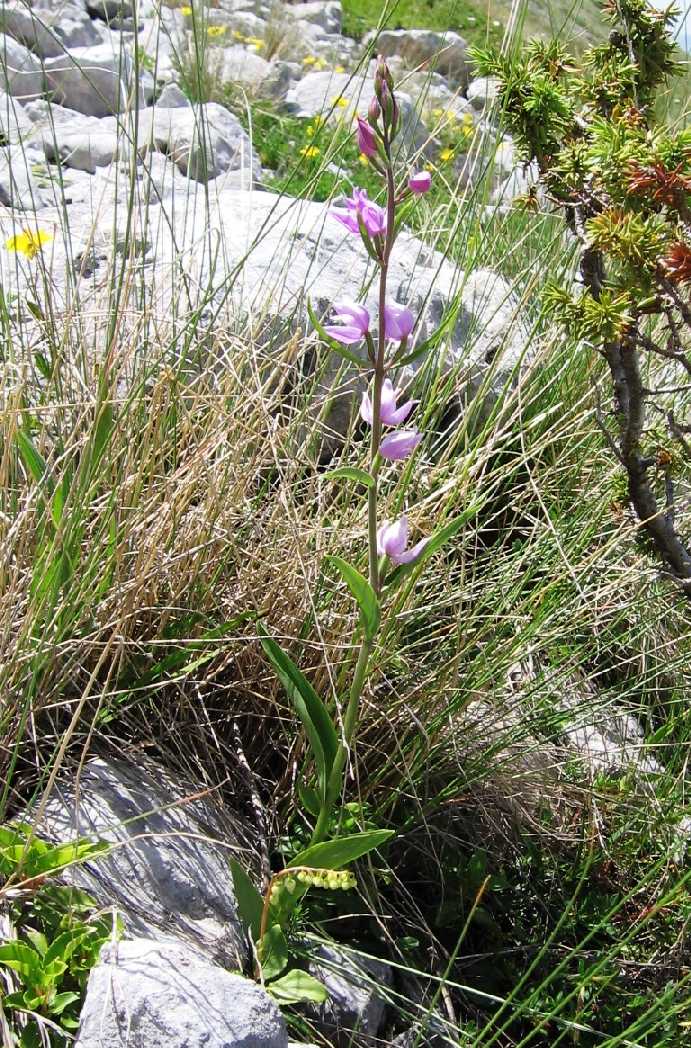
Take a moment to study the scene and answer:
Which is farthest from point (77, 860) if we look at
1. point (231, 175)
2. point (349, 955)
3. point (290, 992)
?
point (231, 175)

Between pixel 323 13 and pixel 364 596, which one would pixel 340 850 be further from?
pixel 323 13

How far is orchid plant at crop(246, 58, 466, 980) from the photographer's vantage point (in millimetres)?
988

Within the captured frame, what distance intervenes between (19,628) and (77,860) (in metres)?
0.36

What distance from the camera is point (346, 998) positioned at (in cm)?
127

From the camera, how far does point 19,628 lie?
1341 mm

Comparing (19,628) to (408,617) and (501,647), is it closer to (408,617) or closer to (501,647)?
(408,617)

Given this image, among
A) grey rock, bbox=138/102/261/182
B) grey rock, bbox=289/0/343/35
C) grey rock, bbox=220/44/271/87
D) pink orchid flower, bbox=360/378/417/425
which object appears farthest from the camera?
grey rock, bbox=289/0/343/35

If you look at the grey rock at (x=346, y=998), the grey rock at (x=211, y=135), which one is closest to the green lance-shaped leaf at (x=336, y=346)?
the grey rock at (x=346, y=998)

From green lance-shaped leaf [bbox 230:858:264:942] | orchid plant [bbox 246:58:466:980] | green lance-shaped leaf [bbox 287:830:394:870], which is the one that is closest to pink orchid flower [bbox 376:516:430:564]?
orchid plant [bbox 246:58:466:980]

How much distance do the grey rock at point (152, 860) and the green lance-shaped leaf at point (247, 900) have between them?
0.06 meters

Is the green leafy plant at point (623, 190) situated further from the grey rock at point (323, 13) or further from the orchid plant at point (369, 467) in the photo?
the grey rock at point (323, 13)

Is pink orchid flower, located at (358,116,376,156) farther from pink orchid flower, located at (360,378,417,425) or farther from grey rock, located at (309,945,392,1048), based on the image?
grey rock, located at (309,945,392,1048)

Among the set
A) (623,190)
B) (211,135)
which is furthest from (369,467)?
(211,135)

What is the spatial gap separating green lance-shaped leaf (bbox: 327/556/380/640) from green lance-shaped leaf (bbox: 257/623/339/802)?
4.8 inches
